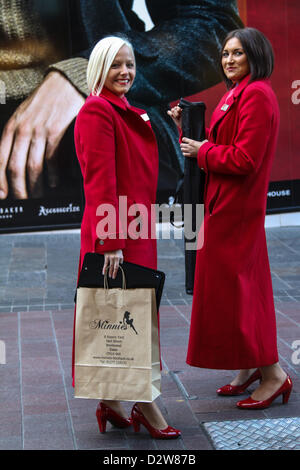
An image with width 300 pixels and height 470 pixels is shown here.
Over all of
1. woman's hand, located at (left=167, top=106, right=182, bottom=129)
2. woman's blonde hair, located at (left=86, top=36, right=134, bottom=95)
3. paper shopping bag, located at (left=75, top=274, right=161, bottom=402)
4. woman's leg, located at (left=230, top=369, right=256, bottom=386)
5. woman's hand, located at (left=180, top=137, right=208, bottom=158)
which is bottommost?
woman's leg, located at (left=230, top=369, right=256, bottom=386)

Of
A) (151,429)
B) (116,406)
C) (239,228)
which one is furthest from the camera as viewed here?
(239,228)

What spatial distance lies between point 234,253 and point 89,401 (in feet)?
3.81

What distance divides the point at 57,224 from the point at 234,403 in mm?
5975

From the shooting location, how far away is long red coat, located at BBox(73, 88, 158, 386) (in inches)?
141

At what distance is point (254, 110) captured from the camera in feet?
13.1

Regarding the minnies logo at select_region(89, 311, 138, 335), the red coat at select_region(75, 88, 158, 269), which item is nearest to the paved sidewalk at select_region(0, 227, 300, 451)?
the minnies logo at select_region(89, 311, 138, 335)

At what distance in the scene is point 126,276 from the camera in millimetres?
3570

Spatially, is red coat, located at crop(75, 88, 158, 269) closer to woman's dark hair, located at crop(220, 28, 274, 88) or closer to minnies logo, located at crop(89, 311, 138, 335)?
minnies logo, located at crop(89, 311, 138, 335)

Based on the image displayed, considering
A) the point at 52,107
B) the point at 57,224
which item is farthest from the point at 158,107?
the point at 57,224

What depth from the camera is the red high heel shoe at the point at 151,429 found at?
3.84 metres

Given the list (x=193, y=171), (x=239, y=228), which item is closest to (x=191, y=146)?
(x=193, y=171)

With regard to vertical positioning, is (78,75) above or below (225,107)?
above

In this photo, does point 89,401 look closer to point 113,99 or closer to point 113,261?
point 113,261

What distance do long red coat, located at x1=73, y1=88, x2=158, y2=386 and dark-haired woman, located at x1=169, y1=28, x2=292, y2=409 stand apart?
43 centimetres
